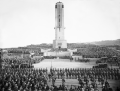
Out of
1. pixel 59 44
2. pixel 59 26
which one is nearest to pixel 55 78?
pixel 59 44

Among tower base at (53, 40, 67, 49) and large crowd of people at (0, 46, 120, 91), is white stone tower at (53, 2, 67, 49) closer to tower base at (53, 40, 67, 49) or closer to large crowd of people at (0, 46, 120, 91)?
tower base at (53, 40, 67, 49)

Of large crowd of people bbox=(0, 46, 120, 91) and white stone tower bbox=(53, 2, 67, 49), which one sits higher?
white stone tower bbox=(53, 2, 67, 49)

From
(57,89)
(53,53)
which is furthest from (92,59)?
(57,89)

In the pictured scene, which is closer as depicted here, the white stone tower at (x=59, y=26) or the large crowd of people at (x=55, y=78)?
the large crowd of people at (x=55, y=78)

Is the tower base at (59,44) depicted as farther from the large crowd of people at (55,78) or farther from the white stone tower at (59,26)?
the large crowd of people at (55,78)

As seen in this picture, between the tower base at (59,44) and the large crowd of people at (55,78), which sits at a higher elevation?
the tower base at (59,44)

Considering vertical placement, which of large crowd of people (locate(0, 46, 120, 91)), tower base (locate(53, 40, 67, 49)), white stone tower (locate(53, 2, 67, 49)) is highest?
white stone tower (locate(53, 2, 67, 49))

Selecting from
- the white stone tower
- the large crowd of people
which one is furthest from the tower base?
the large crowd of people

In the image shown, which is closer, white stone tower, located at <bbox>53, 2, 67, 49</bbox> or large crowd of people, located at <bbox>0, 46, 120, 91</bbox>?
large crowd of people, located at <bbox>0, 46, 120, 91</bbox>

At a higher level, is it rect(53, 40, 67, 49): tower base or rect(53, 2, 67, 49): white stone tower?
rect(53, 2, 67, 49): white stone tower

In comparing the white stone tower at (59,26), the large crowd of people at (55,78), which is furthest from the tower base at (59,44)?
the large crowd of people at (55,78)

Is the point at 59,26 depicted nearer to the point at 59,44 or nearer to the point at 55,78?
the point at 59,44
